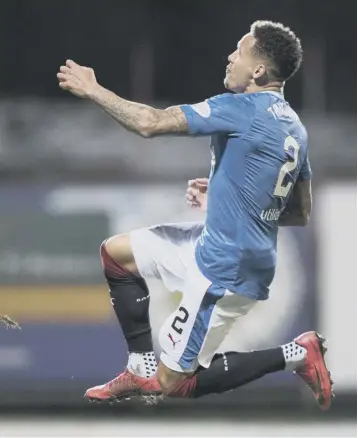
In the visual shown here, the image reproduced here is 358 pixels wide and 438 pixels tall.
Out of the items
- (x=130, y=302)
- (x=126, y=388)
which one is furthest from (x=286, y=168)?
(x=126, y=388)

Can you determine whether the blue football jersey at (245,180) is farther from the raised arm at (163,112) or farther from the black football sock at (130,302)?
the black football sock at (130,302)

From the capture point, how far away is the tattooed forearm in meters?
3.60

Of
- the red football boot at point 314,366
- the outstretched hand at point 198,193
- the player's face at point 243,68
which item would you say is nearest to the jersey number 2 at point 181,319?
the outstretched hand at point 198,193

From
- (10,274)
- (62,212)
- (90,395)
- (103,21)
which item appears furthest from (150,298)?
(103,21)

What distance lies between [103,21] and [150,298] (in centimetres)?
400

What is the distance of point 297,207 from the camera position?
4035 mm

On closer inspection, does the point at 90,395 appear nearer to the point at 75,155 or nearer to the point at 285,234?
the point at 285,234

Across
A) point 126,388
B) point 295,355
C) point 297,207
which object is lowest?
point 126,388

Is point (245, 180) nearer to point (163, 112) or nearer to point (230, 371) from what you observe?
point (163, 112)

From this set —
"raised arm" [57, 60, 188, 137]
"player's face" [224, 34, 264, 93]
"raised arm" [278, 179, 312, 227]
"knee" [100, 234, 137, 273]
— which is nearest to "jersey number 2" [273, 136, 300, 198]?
"raised arm" [278, 179, 312, 227]

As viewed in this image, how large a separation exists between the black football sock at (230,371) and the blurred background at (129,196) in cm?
170

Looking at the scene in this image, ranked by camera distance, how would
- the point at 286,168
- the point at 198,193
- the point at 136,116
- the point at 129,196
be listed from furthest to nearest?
1. the point at 129,196
2. the point at 198,193
3. the point at 286,168
4. the point at 136,116

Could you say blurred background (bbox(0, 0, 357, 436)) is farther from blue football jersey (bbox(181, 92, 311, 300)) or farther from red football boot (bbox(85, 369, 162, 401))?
blue football jersey (bbox(181, 92, 311, 300))

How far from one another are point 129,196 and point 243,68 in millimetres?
2734
